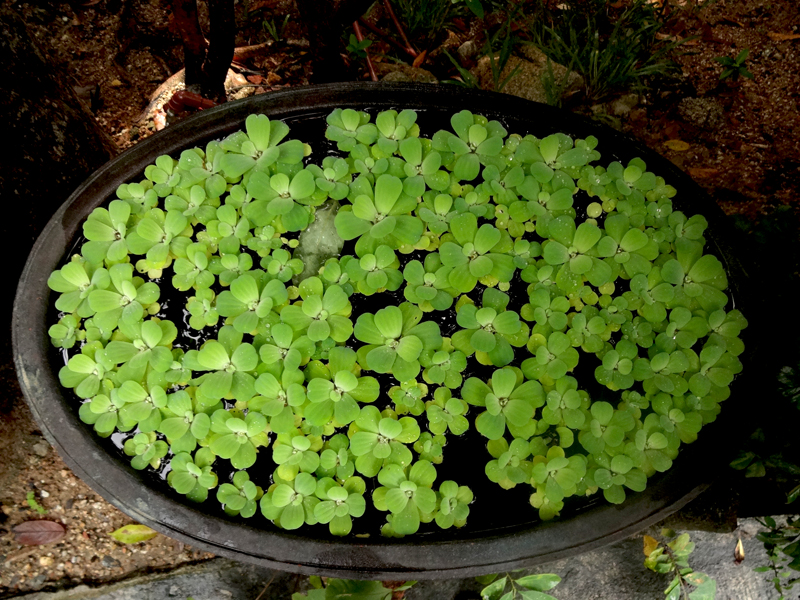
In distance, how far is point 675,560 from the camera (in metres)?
1.59

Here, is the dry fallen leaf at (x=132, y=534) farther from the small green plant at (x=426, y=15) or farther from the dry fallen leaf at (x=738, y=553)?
the small green plant at (x=426, y=15)

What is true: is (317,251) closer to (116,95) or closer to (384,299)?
(384,299)

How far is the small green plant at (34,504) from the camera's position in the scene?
1.64 metres

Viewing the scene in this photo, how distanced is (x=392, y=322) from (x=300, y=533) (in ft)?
1.56

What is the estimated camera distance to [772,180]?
7.32 feet

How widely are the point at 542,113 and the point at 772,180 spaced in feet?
4.99

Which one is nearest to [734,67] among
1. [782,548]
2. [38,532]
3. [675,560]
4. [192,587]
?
[782,548]

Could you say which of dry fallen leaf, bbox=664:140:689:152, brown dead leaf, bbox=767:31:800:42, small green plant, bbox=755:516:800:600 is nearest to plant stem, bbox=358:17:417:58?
dry fallen leaf, bbox=664:140:689:152

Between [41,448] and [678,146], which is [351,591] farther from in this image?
[678,146]

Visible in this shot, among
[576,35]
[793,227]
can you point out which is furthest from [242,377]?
[576,35]

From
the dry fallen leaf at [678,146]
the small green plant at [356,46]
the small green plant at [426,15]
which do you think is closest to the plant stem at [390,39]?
the small green plant at [426,15]

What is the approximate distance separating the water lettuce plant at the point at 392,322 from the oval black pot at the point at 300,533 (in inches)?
1.6

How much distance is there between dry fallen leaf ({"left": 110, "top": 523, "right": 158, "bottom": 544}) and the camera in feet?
5.39

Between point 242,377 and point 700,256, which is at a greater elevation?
point 700,256
